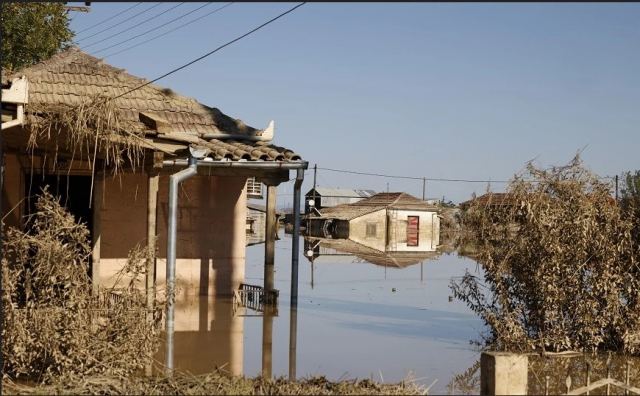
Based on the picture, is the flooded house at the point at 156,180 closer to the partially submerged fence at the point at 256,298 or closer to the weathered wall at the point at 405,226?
the partially submerged fence at the point at 256,298

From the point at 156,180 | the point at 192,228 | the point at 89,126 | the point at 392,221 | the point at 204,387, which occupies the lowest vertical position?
the point at 204,387

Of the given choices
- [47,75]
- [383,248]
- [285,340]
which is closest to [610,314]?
[285,340]

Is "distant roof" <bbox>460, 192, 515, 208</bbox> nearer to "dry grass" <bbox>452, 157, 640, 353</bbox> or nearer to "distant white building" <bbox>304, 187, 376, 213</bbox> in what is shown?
"dry grass" <bbox>452, 157, 640, 353</bbox>

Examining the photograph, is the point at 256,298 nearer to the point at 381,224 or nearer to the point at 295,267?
the point at 295,267

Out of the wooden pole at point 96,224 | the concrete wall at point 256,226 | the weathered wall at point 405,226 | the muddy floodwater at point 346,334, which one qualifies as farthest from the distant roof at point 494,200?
the concrete wall at point 256,226

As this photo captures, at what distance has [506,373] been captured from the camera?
912cm

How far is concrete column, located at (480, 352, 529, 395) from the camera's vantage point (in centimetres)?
909

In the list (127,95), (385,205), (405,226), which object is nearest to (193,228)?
(127,95)

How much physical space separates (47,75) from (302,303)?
281 inches

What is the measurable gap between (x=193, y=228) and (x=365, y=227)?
36317 mm

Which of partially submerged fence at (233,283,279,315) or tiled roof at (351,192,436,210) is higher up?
tiled roof at (351,192,436,210)

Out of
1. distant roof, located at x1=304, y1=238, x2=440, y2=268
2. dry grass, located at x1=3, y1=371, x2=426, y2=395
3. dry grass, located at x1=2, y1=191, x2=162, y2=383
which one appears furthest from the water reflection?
distant roof, located at x1=304, y1=238, x2=440, y2=268

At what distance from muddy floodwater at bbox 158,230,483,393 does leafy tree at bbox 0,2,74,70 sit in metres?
11.1

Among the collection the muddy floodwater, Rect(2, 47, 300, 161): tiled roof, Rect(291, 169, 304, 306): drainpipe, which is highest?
Rect(2, 47, 300, 161): tiled roof
